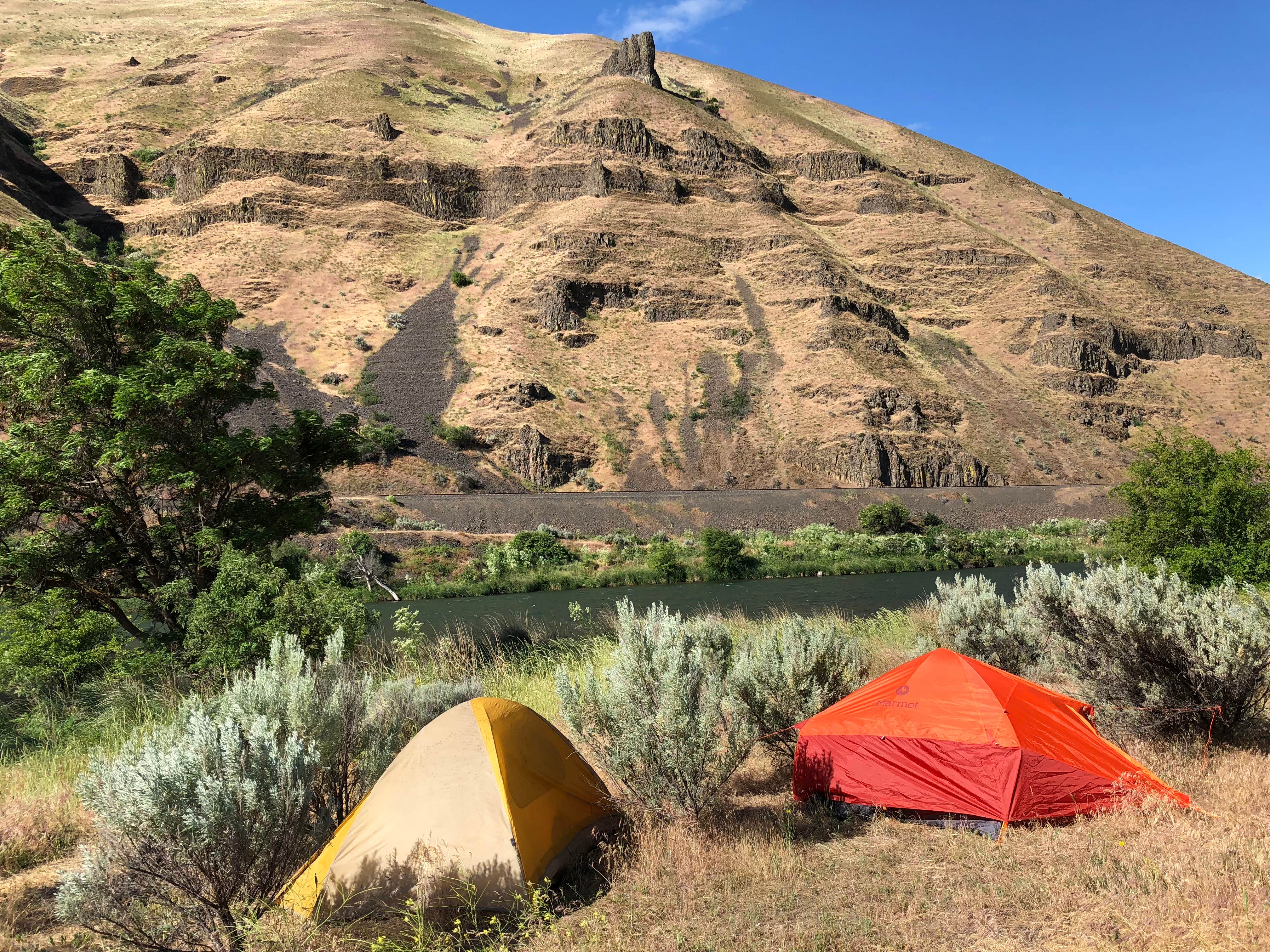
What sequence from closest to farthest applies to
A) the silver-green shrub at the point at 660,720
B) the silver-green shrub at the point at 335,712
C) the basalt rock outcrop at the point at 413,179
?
the silver-green shrub at the point at 335,712
the silver-green shrub at the point at 660,720
the basalt rock outcrop at the point at 413,179

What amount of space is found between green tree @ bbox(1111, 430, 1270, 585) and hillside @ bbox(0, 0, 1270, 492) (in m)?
33.8

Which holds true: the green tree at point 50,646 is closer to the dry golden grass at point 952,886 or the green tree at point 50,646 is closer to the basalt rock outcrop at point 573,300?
the dry golden grass at point 952,886

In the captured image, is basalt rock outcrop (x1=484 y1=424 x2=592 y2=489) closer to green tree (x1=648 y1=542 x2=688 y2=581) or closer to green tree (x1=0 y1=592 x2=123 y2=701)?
green tree (x1=648 y1=542 x2=688 y2=581)

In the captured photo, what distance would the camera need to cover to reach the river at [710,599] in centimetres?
2638

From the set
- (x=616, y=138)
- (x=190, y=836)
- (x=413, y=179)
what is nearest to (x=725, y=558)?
(x=190, y=836)

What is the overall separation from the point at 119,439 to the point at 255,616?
385 cm

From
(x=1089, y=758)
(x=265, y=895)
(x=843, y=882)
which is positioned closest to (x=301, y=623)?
(x=265, y=895)

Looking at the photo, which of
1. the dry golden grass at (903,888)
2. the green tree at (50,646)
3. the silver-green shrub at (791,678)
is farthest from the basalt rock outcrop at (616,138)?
the dry golden grass at (903,888)

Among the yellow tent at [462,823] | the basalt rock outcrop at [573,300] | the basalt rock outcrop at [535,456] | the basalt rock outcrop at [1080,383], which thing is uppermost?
the basalt rock outcrop at [573,300]

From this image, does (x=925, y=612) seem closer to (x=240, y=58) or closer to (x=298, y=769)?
(x=298, y=769)

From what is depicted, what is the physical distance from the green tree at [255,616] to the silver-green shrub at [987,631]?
827 centimetres

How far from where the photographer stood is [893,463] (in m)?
54.9

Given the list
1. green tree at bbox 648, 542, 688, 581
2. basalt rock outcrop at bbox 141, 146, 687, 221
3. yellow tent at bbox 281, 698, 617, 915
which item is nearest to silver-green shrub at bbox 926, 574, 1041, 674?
yellow tent at bbox 281, 698, 617, 915

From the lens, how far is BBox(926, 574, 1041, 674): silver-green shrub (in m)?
9.63
